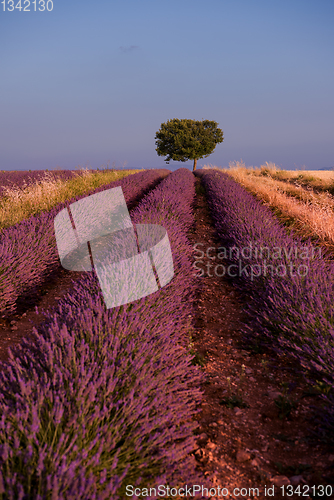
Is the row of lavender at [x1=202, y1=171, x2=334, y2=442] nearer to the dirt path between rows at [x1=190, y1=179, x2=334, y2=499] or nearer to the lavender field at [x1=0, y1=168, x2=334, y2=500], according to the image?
the lavender field at [x1=0, y1=168, x2=334, y2=500]

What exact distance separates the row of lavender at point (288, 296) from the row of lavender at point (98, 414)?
818 mm

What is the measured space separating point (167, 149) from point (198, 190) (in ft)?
67.7

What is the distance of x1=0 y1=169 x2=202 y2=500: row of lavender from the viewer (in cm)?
107

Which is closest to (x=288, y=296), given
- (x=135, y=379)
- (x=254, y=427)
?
(x=254, y=427)

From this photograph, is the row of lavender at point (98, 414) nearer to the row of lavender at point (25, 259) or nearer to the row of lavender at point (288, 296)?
the row of lavender at point (288, 296)

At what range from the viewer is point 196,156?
28938 millimetres

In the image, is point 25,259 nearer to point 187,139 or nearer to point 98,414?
point 98,414

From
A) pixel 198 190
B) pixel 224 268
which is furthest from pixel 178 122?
pixel 224 268

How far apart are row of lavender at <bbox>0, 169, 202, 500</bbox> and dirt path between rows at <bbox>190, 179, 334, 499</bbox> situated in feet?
0.61

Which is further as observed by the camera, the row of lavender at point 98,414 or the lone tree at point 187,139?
the lone tree at point 187,139

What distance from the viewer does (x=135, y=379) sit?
1595 millimetres

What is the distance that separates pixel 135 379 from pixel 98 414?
1.22ft

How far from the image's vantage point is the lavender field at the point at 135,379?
115 centimetres

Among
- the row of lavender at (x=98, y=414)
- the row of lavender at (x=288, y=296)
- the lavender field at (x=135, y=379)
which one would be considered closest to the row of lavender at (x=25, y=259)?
the lavender field at (x=135, y=379)
